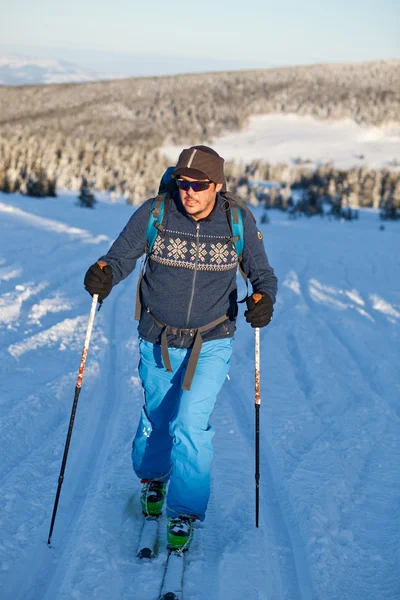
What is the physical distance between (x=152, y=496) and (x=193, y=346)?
105 centimetres

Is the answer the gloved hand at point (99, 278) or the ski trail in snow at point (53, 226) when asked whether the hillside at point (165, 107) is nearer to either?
the ski trail in snow at point (53, 226)

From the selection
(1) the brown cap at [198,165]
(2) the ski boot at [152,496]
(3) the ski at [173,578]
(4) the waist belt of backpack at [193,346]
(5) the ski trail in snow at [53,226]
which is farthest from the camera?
(5) the ski trail in snow at [53,226]

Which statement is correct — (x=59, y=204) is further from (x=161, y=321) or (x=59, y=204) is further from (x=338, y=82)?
(x=338, y=82)

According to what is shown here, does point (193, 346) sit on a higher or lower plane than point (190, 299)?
lower

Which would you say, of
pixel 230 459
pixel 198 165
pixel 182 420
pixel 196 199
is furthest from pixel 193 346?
pixel 230 459

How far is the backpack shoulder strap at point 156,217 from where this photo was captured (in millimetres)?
3525

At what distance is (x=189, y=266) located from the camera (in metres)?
3.48

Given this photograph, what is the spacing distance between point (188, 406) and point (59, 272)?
7.33 m

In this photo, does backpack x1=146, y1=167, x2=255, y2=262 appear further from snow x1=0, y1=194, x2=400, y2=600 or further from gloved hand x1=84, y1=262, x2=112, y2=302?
snow x1=0, y1=194, x2=400, y2=600

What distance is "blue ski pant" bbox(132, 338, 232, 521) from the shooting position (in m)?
3.48

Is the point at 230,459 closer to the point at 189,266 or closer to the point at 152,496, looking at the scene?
the point at 152,496

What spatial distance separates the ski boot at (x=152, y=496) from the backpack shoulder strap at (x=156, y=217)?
148 centimetres

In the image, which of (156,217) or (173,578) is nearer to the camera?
(173,578)

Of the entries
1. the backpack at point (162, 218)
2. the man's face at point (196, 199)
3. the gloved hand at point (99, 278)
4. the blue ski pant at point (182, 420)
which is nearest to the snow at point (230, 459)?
the blue ski pant at point (182, 420)
